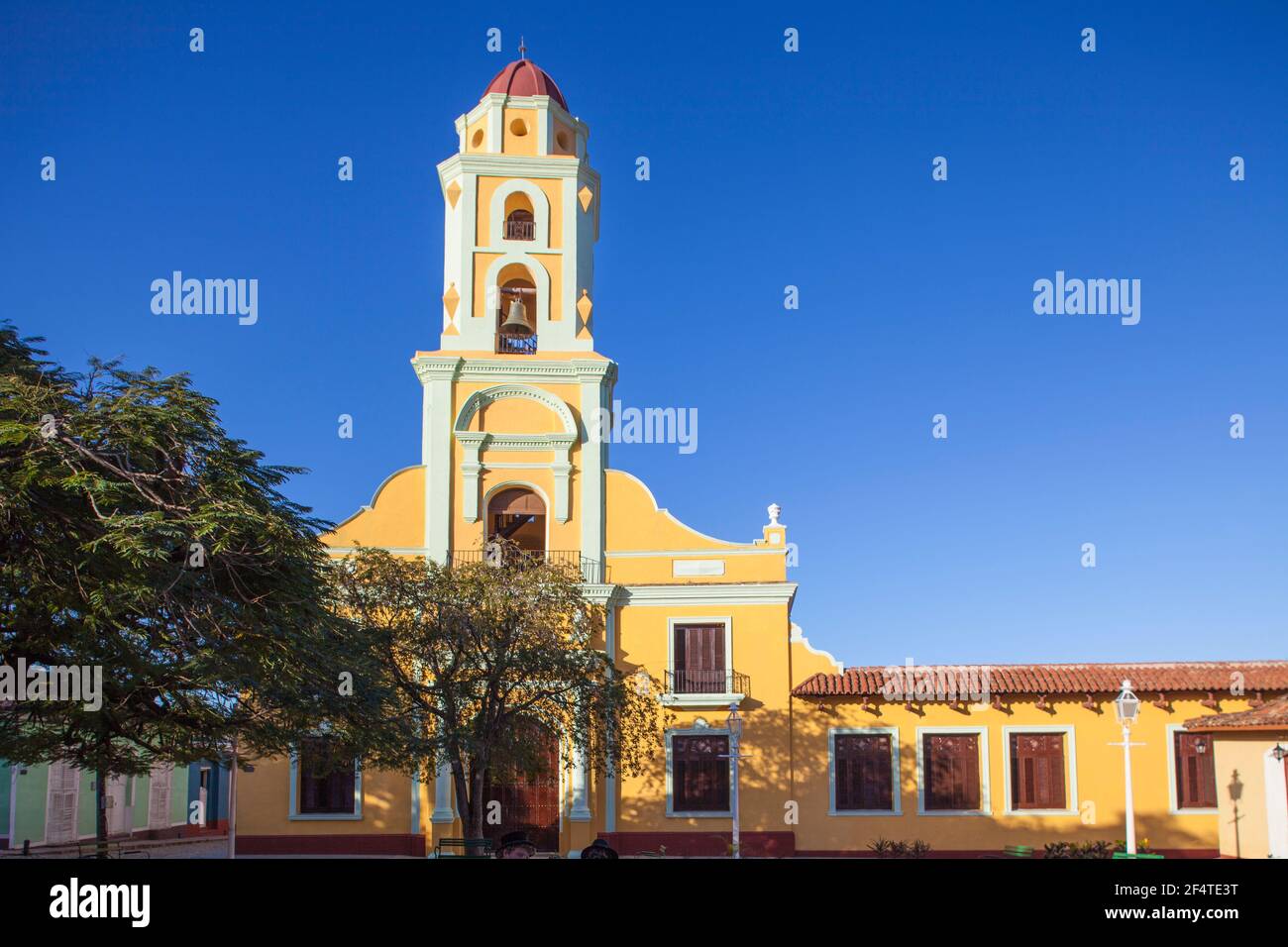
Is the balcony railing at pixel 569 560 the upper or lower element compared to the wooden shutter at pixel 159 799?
upper

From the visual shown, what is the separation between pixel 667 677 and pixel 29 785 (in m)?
16.7

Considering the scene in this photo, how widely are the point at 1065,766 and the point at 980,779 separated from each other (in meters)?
2.02

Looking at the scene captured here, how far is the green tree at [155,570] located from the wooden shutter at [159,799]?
29.0 meters

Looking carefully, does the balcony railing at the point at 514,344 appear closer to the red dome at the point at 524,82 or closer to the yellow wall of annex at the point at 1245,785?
the red dome at the point at 524,82

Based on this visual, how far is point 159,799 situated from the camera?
148 ft

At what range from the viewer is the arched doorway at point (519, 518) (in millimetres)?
32750

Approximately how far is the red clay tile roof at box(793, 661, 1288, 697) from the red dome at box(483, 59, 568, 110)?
17.0 m

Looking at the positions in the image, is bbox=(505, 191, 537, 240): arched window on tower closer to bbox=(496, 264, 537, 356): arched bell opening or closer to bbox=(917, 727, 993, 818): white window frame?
bbox=(496, 264, 537, 356): arched bell opening

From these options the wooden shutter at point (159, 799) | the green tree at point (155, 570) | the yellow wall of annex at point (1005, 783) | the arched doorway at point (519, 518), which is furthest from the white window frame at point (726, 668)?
the wooden shutter at point (159, 799)

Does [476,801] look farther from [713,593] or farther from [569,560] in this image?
[713,593]

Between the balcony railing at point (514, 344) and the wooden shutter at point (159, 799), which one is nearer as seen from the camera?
the balcony railing at point (514, 344)

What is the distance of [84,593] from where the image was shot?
12883 millimetres

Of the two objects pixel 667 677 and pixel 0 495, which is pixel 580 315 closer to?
pixel 667 677
